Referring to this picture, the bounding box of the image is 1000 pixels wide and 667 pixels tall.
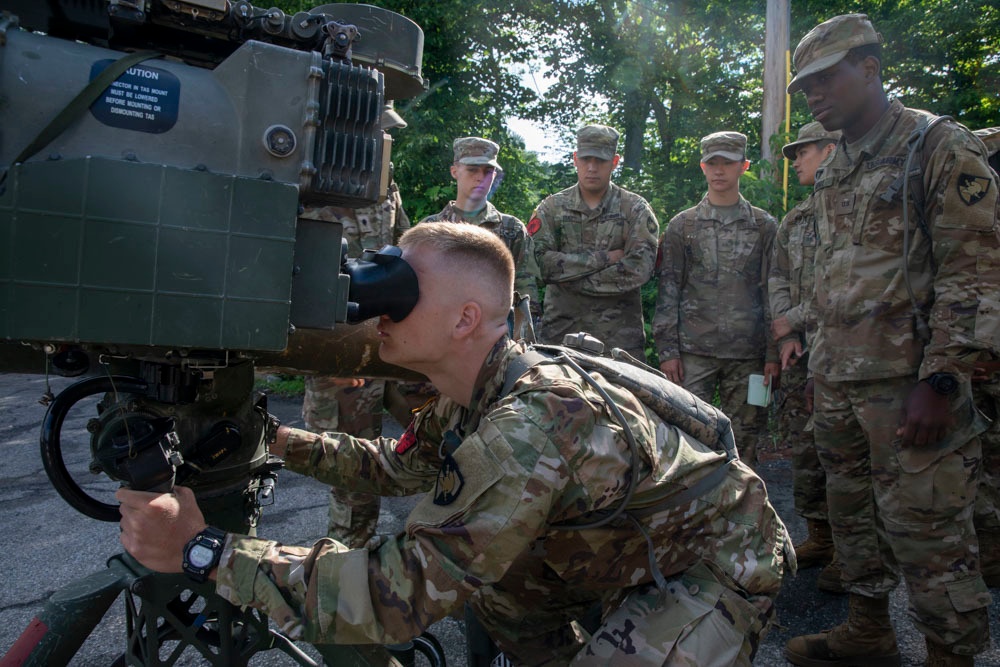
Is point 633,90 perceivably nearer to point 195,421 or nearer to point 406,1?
point 406,1

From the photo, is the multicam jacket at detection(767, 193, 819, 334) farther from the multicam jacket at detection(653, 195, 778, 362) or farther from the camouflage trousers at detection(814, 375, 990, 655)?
the camouflage trousers at detection(814, 375, 990, 655)

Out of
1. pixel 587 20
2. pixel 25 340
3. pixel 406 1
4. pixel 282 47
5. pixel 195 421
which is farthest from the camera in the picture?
pixel 587 20

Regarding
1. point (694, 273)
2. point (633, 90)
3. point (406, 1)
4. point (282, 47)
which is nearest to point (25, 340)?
point (282, 47)

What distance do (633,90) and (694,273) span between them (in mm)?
11274

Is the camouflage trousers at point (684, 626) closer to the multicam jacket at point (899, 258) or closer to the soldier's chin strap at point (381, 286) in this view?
the soldier's chin strap at point (381, 286)

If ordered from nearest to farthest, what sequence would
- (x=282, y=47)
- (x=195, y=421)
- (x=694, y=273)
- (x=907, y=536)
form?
(x=282, y=47) → (x=195, y=421) → (x=907, y=536) → (x=694, y=273)

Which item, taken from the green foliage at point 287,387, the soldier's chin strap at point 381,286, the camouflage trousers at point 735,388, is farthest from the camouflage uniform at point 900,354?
the green foliage at point 287,387

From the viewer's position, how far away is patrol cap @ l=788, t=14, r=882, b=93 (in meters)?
2.96

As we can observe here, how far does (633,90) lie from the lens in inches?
589

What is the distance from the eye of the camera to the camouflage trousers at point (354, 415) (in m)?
3.58

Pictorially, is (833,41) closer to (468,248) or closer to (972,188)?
(972,188)

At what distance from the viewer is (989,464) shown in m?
3.76

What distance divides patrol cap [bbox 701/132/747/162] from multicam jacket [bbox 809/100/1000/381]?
145 cm

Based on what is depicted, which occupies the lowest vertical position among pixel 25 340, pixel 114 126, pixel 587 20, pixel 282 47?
pixel 25 340
